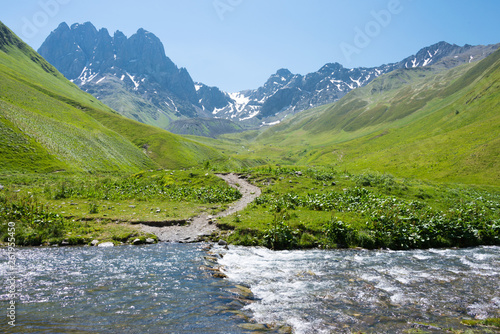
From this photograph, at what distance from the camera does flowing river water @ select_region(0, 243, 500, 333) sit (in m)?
9.87

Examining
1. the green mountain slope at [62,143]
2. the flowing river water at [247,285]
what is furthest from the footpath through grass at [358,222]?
the green mountain slope at [62,143]

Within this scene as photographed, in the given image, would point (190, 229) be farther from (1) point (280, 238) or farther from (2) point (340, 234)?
(2) point (340, 234)

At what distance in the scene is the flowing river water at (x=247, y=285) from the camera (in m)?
9.87

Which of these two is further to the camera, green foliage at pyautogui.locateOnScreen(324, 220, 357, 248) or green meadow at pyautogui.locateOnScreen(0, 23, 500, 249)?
green meadow at pyautogui.locateOnScreen(0, 23, 500, 249)

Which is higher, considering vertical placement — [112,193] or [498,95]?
[498,95]

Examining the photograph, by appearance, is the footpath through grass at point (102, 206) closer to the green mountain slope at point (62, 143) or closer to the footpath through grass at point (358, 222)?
the footpath through grass at point (358, 222)

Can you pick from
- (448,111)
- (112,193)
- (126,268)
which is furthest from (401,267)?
(448,111)

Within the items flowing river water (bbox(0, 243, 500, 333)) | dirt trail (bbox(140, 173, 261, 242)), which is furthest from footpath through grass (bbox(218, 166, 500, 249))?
flowing river water (bbox(0, 243, 500, 333))

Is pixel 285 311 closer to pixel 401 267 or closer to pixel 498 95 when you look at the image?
pixel 401 267

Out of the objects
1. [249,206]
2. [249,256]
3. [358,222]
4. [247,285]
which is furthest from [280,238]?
[249,206]

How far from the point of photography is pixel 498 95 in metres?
146

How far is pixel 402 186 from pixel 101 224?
41.1m

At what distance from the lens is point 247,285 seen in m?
14.1

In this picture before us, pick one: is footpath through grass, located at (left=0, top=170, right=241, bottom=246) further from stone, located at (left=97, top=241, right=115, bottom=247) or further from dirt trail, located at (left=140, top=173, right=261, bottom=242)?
dirt trail, located at (left=140, top=173, right=261, bottom=242)
